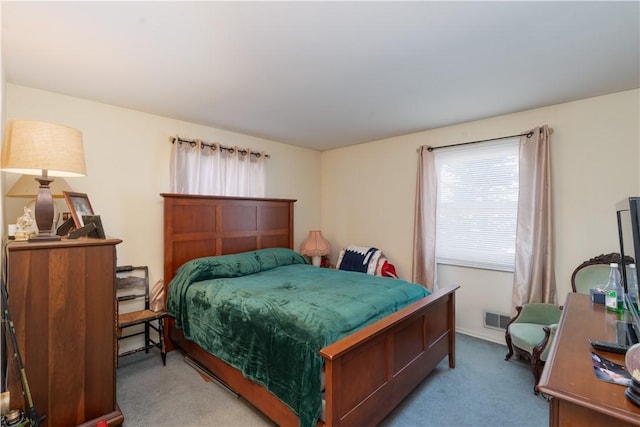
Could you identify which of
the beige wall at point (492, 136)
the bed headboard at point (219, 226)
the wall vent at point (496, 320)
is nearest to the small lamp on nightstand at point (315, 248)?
the bed headboard at point (219, 226)

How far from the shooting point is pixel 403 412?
83.9 inches

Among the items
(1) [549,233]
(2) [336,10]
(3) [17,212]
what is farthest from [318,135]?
(3) [17,212]

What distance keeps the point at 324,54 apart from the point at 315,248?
2.83m

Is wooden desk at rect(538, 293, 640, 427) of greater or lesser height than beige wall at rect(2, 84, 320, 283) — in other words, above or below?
below

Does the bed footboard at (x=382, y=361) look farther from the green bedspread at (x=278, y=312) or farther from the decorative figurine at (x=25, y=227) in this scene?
the decorative figurine at (x=25, y=227)

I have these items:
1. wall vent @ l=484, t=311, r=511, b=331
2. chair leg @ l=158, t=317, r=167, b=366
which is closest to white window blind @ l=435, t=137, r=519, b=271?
wall vent @ l=484, t=311, r=511, b=331

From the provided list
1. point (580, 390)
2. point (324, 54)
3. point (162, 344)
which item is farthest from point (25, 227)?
point (580, 390)

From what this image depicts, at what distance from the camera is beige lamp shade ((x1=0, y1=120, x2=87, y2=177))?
64.6 inches

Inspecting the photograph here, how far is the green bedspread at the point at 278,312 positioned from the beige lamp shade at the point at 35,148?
1410 millimetres

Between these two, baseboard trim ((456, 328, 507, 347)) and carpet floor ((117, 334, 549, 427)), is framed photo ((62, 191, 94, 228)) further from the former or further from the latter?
baseboard trim ((456, 328, 507, 347))

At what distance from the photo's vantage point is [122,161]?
116 inches

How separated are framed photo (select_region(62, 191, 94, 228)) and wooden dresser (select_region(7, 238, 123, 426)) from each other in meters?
0.34

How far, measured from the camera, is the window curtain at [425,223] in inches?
143

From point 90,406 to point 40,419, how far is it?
0.25 metres
